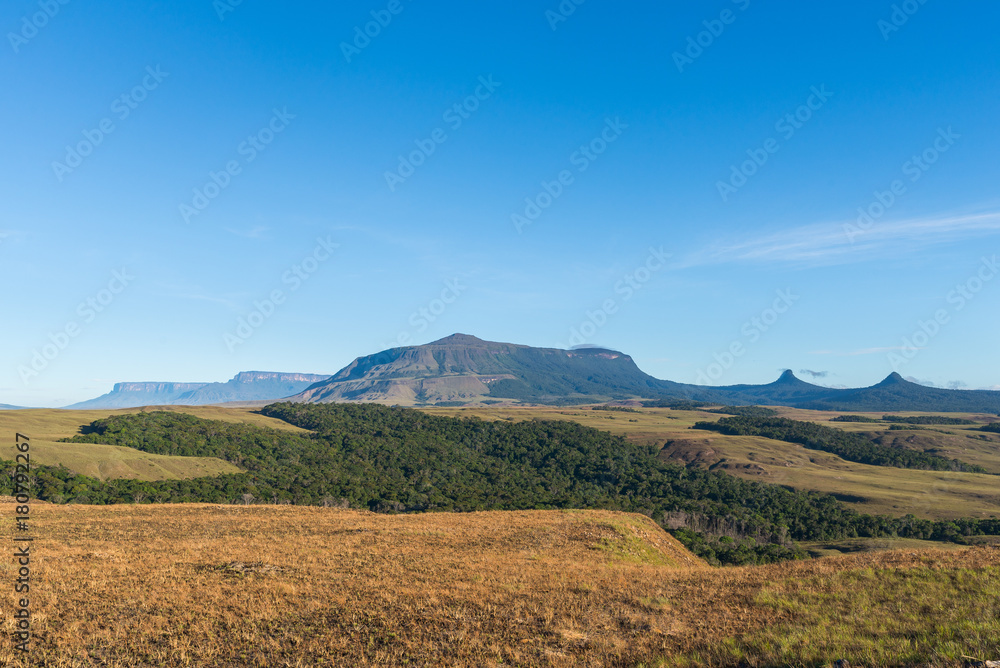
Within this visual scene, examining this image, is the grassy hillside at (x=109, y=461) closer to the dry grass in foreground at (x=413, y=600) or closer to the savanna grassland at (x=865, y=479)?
the dry grass in foreground at (x=413, y=600)

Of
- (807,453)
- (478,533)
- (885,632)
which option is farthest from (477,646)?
(807,453)

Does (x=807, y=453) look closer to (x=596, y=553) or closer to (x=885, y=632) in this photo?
(x=596, y=553)

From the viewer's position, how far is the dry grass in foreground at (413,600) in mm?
14438

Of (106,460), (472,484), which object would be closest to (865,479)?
(472,484)

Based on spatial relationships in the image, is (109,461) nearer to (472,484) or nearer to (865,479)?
(472,484)

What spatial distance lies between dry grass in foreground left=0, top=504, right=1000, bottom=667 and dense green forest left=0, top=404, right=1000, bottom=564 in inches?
1130

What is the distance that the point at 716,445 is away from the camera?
650 feet

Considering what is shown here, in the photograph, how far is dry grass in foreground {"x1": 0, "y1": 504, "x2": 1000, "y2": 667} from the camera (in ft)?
47.4

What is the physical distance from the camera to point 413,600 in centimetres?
1916

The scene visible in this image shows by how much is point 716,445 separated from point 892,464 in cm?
5891

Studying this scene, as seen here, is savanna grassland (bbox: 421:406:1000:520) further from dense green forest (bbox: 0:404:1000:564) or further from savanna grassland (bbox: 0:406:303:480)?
savanna grassland (bbox: 0:406:303:480)

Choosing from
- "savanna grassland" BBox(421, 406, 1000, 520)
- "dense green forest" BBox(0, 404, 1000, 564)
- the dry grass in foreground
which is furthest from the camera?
"savanna grassland" BBox(421, 406, 1000, 520)

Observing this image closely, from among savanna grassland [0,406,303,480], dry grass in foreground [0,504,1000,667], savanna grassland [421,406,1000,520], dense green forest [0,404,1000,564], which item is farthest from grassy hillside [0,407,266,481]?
savanna grassland [421,406,1000,520]

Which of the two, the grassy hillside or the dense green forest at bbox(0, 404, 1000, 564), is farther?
the grassy hillside
